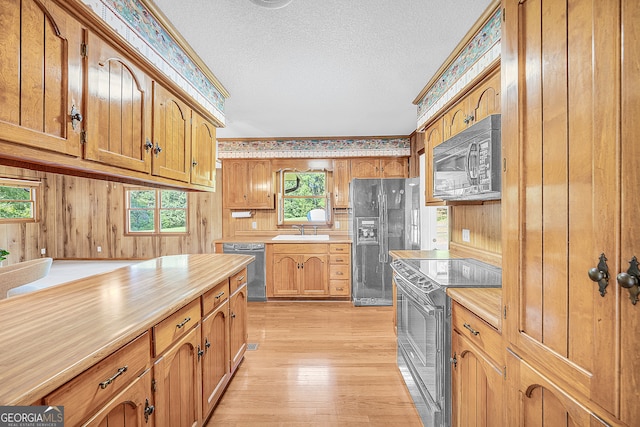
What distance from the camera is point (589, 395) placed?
722 mm

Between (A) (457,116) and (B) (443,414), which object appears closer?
(B) (443,414)

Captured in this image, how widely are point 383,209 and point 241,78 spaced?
7.79 ft

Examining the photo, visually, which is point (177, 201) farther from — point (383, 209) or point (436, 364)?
point (436, 364)

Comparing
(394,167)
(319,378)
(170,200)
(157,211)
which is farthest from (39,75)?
(157,211)

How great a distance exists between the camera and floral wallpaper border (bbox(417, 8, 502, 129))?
68.1 inches

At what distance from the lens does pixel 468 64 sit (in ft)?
6.69

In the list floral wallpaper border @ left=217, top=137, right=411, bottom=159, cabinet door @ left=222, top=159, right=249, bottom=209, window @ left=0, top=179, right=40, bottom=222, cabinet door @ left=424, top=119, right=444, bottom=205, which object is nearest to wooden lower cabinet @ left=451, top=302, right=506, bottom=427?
cabinet door @ left=424, top=119, right=444, bottom=205

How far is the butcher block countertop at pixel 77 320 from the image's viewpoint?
0.74 m

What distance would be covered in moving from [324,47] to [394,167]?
2949mm

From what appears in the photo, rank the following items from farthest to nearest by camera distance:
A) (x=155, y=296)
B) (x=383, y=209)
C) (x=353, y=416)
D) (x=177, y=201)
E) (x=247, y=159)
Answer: (x=177, y=201) < (x=247, y=159) < (x=383, y=209) < (x=353, y=416) < (x=155, y=296)

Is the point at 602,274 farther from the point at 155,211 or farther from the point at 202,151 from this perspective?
the point at 155,211

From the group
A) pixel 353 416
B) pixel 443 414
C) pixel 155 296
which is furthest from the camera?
pixel 353 416

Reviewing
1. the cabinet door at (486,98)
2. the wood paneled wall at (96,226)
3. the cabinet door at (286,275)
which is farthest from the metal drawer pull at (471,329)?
the wood paneled wall at (96,226)

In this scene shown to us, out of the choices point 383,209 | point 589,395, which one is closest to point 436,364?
point 589,395
